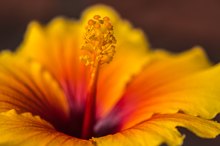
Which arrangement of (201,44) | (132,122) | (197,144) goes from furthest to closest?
(201,44) → (197,144) → (132,122)

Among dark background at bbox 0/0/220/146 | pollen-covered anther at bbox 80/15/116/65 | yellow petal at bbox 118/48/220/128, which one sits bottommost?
dark background at bbox 0/0/220/146

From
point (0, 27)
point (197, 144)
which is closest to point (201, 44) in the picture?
point (197, 144)

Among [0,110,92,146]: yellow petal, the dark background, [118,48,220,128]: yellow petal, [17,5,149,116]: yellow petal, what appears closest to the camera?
[0,110,92,146]: yellow petal

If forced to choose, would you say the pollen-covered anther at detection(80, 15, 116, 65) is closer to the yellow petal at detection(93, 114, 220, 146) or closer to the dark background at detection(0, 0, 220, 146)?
the yellow petal at detection(93, 114, 220, 146)

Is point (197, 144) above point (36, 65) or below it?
below

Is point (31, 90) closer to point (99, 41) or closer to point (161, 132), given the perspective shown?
point (99, 41)

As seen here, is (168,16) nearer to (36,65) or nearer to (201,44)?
(201,44)

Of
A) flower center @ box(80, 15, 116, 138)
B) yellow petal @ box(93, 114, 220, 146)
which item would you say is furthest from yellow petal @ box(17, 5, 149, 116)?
yellow petal @ box(93, 114, 220, 146)

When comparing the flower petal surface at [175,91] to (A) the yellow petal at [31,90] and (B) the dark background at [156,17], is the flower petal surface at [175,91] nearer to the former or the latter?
(A) the yellow petal at [31,90]
